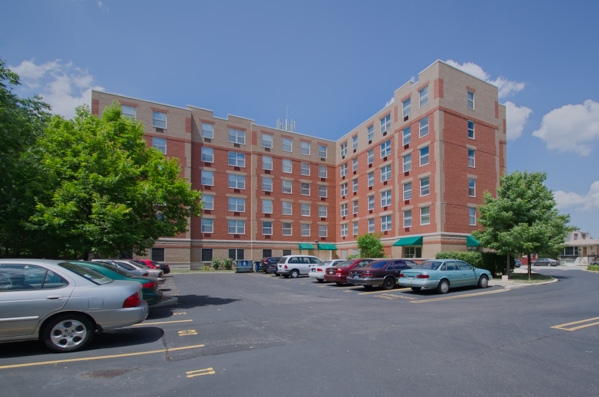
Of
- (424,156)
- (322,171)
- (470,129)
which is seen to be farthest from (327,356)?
(322,171)

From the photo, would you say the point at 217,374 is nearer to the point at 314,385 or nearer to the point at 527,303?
the point at 314,385

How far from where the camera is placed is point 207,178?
4362 centimetres

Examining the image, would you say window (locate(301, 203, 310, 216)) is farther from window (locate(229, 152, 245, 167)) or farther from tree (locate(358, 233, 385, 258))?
tree (locate(358, 233, 385, 258))

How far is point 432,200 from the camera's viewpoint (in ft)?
106

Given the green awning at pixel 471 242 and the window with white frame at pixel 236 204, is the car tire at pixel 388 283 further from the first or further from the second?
the window with white frame at pixel 236 204

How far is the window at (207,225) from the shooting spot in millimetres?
43094

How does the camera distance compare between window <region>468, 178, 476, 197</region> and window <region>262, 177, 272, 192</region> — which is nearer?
window <region>468, 178, 476, 197</region>

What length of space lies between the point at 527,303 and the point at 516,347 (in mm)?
7668

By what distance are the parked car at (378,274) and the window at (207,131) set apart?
97.5 feet

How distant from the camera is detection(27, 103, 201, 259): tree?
11.7 meters

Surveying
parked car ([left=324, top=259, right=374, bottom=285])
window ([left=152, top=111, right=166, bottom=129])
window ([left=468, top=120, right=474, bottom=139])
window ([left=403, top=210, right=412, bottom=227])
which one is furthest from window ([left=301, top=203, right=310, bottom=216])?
parked car ([left=324, top=259, right=374, bottom=285])

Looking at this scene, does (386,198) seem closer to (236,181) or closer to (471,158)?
(471,158)

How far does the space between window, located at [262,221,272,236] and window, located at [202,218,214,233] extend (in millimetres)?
6177

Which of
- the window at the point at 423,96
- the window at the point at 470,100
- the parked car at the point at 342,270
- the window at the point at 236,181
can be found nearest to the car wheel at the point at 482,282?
the parked car at the point at 342,270
